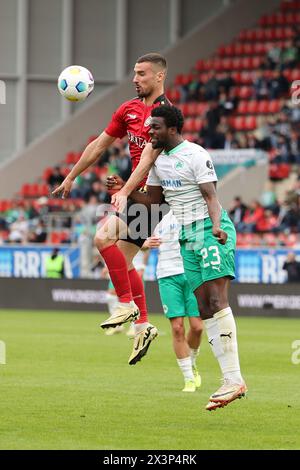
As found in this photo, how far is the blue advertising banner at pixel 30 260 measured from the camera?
29531mm

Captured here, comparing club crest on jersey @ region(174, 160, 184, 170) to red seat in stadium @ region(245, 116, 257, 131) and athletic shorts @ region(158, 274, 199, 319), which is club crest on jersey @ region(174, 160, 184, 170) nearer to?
athletic shorts @ region(158, 274, 199, 319)

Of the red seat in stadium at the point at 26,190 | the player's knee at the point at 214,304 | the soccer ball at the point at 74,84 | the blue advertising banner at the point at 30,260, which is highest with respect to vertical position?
the soccer ball at the point at 74,84

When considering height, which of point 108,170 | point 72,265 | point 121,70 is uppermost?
point 121,70

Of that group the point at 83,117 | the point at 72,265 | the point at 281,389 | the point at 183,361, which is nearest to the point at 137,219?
the point at 183,361

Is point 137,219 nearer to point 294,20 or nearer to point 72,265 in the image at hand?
point 72,265

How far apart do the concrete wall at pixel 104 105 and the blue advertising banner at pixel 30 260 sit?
→ 8375 millimetres

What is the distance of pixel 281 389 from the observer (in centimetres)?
1208

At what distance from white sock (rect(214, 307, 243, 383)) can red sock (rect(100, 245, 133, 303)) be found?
67.4 inches

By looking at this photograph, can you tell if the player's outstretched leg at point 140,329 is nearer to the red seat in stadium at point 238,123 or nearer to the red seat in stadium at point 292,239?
the red seat in stadium at point 292,239

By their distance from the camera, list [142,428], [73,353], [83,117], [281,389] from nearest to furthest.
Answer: [142,428], [281,389], [73,353], [83,117]

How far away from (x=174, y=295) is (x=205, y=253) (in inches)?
84.0

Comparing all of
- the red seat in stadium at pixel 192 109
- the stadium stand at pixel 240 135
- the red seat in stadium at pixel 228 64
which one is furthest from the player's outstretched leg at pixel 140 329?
the red seat in stadium at pixel 228 64

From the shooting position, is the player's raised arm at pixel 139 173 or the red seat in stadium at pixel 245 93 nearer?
the player's raised arm at pixel 139 173

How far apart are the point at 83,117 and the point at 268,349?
23.1 meters
